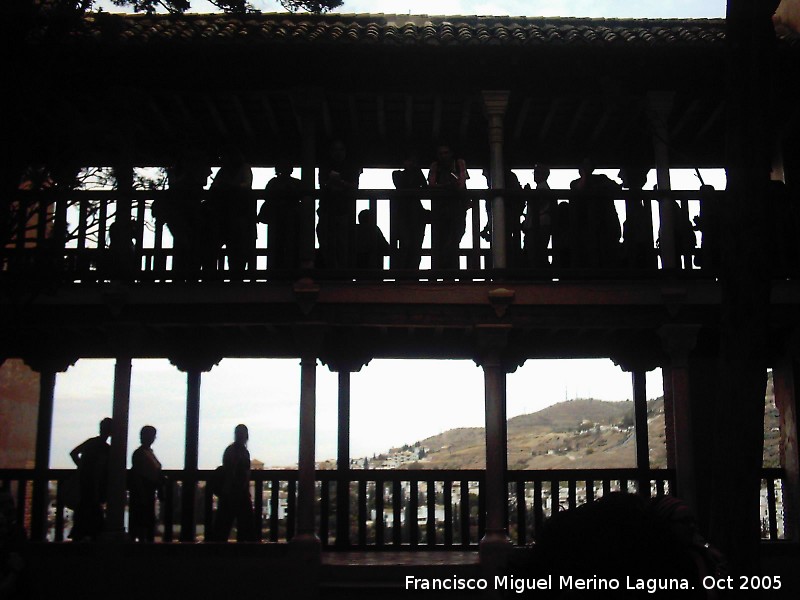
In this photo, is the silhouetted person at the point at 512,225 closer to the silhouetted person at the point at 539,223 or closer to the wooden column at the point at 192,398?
the silhouetted person at the point at 539,223

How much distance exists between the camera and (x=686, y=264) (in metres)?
11.3

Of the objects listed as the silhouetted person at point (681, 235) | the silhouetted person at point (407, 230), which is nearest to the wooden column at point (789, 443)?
the silhouetted person at point (681, 235)

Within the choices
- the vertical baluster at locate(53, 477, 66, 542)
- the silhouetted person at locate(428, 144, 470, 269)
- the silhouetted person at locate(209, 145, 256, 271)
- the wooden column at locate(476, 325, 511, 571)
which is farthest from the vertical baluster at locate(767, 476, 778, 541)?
the vertical baluster at locate(53, 477, 66, 542)

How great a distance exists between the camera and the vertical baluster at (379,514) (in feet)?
40.7

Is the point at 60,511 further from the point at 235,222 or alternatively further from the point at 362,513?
the point at 235,222

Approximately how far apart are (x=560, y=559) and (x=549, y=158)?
12.7 metres

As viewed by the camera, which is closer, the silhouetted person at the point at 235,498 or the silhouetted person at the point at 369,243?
the silhouetted person at the point at 369,243

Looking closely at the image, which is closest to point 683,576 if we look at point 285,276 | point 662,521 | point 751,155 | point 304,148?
point 662,521

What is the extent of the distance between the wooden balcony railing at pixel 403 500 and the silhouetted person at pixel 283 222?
9.49 ft

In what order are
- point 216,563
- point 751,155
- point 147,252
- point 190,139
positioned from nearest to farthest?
point 751,155 < point 216,563 < point 147,252 < point 190,139

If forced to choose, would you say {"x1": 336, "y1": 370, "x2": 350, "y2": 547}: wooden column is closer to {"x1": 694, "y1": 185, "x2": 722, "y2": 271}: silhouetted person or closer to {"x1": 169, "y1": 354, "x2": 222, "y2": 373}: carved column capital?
{"x1": 169, "y1": 354, "x2": 222, "y2": 373}: carved column capital

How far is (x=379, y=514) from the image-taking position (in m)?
12.5

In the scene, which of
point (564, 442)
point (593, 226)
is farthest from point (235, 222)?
point (564, 442)

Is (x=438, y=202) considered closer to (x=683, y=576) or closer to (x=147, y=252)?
(x=147, y=252)
